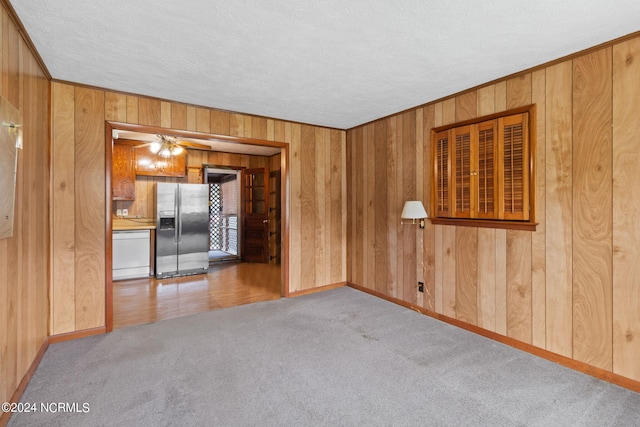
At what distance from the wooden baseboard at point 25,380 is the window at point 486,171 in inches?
146

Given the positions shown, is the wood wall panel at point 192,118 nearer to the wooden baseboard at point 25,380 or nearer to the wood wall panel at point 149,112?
the wood wall panel at point 149,112

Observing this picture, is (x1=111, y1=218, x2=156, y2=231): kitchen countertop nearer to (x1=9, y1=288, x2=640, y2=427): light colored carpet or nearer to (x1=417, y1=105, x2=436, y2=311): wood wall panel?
(x1=9, y1=288, x2=640, y2=427): light colored carpet

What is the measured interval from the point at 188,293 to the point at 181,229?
153 cm

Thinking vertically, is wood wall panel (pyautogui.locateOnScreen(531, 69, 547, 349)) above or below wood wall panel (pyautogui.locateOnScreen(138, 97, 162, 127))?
below

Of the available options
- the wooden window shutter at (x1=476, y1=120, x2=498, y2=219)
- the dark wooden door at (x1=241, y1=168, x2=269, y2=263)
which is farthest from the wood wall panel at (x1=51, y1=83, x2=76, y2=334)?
the wooden window shutter at (x1=476, y1=120, x2=498, y2=219)

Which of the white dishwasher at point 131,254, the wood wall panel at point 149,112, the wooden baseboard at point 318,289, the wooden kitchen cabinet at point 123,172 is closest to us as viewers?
the wood wall panel at point 149,112

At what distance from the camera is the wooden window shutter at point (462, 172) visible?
3078 mm

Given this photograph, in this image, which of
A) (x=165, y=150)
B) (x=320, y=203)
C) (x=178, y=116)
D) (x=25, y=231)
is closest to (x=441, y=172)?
(x=320, y=203)

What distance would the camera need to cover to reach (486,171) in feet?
9.61

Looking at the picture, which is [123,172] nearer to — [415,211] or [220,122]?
[220,122]

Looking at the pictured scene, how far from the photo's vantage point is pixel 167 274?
17.7ft

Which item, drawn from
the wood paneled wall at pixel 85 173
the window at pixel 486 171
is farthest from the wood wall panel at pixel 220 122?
the window at pixel 486 171

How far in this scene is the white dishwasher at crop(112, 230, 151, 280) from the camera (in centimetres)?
506

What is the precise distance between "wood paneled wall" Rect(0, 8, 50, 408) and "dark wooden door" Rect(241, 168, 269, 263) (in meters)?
4.02
